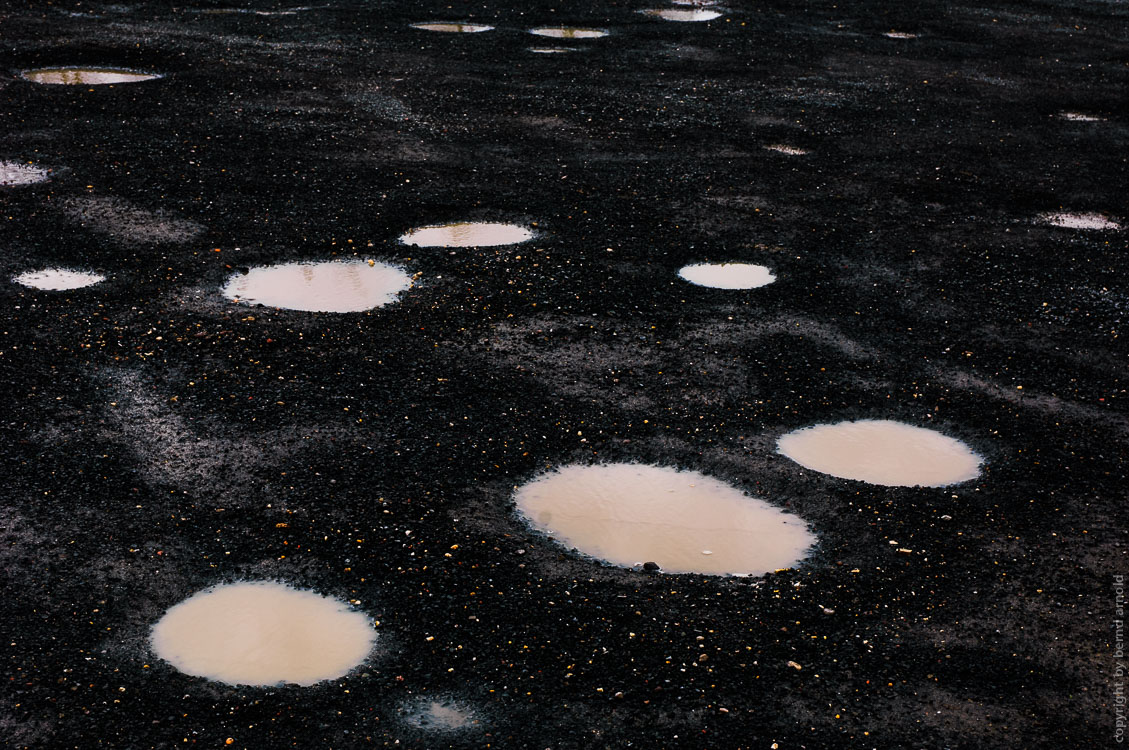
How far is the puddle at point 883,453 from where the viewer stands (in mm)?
5148

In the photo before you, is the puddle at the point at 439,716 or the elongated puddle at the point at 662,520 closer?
the puddle at the point at 439,716

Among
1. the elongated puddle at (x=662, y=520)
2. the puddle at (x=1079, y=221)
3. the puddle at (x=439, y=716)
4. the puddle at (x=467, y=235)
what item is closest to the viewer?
the puddle at (x=439, y=716)

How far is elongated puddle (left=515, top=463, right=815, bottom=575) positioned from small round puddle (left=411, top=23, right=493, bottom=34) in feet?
32.0

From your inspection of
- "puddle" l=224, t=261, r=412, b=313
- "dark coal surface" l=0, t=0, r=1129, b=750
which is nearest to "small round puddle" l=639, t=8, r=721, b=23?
"dark coal surface" l=0, t=0, r=1129, b=750

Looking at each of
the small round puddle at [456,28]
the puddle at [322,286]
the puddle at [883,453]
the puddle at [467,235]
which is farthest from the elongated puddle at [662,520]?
the small round puddle at [456,28]

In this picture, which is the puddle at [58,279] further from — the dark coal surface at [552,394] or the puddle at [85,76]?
the puddle at [85,76]

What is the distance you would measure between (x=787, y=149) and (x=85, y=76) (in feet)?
22.4

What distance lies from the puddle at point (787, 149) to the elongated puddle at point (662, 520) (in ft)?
17.5

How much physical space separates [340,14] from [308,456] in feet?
34.2

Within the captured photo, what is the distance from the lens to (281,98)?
10.5 meters

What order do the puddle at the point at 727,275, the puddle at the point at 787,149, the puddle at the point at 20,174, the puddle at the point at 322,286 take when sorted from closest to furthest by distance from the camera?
the puddle at the point at 322,286 < the puddle at the point at 727,275 < the puddle at the point at 20,174 < the puddle at the point at 787,149

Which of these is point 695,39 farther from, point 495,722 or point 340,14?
point 495,722

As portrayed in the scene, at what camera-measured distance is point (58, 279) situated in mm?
6707

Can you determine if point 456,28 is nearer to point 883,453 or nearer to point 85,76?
point 85,76
